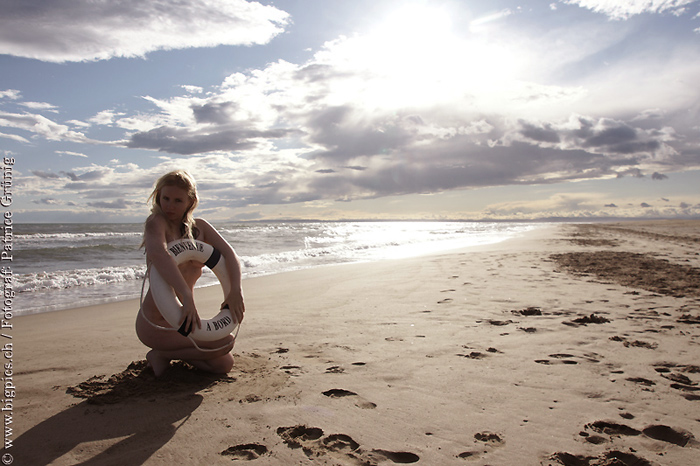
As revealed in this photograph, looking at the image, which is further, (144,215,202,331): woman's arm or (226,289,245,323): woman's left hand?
(226,289,245,323): woman's left hand

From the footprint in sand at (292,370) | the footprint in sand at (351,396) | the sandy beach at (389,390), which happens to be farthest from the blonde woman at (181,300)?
the footprint in sand at (351,396)

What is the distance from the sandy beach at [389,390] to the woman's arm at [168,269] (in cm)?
50

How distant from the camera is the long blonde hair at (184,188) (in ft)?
8.51

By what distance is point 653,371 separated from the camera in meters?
2.70

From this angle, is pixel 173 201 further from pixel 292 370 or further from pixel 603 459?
pixel 603 459

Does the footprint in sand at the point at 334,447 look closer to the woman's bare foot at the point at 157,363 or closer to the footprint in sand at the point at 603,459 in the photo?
the footprint in sand at the point at 603,459

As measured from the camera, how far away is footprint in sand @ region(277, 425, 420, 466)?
5.71ft

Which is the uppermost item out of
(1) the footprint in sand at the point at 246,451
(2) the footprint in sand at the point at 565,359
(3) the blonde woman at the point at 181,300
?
(3) the blonde woman at the point at 181,300

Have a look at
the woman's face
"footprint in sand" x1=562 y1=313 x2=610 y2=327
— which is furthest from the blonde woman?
"footprint in sand" x1=562 y1=313 x2=610 y2=327

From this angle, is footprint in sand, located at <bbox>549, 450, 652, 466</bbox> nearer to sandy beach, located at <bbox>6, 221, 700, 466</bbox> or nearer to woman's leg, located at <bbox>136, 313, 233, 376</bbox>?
sandy beach, located at <bbox>6, 221, 700, 466</bbox>

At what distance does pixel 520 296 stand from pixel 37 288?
8460 mm

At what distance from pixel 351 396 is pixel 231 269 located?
1190mm

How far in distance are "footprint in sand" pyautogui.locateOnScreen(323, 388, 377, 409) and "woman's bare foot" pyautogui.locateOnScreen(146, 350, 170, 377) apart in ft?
3.73

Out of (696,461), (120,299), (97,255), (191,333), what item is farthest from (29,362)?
(97,255)
